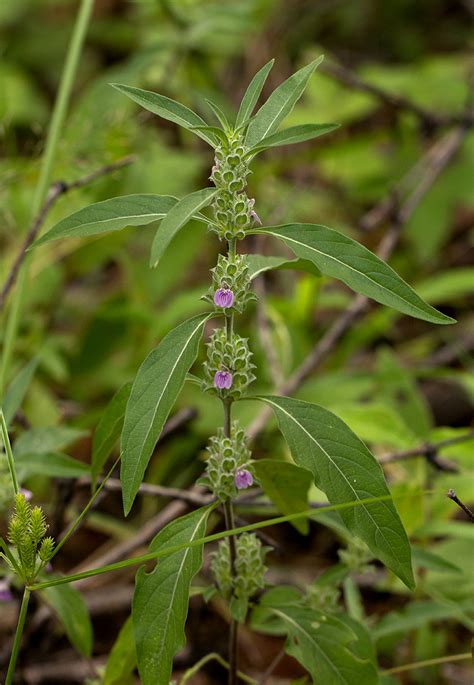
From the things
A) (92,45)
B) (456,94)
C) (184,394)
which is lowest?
(184,394)

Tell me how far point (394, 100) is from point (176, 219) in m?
2.47

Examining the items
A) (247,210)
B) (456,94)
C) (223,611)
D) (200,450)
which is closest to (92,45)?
(456,94)

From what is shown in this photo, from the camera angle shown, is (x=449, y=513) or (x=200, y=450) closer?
(x=449, y=513)

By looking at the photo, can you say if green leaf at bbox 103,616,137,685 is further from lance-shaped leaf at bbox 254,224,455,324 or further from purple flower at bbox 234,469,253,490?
lance-shaped leaf at bbox 254,224,455,324

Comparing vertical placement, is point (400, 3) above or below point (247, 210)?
above

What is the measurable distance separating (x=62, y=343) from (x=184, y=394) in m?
0.49

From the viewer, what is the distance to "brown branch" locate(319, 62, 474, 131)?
3102 mm

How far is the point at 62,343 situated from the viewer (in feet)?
9.42

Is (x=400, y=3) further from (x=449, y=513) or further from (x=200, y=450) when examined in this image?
(x=449, y=513)

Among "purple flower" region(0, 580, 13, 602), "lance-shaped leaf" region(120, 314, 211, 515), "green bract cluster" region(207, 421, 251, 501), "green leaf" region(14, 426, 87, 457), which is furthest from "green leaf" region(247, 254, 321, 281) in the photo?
"purple flower" region(0, 580, 13, 602)

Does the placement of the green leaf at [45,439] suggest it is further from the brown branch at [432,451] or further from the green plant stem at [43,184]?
the brown branch at [432,451]

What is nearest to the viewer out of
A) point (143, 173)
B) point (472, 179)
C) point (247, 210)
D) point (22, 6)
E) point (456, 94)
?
point (247, 210)

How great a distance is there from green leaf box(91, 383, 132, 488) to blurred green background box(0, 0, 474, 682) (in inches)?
31.3

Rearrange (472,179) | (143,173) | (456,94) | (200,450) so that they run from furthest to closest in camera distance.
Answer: (456,94) → (472,179) → (143,173) → (200,450)
